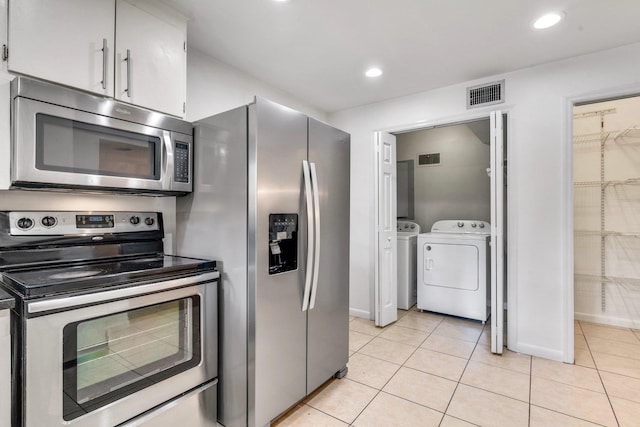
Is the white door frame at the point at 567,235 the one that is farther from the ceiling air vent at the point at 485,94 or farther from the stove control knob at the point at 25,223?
the stove control knob at the point at 25,223

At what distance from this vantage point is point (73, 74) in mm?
1477

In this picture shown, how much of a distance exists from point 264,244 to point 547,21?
7.50 feet

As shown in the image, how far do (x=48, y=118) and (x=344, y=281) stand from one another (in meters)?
1.89

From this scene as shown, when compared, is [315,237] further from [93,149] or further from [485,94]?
[485,94]

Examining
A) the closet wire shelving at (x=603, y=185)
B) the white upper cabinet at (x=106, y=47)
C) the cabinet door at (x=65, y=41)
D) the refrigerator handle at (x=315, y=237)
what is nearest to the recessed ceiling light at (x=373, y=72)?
the refrigerator handle at (x=315, y=237)

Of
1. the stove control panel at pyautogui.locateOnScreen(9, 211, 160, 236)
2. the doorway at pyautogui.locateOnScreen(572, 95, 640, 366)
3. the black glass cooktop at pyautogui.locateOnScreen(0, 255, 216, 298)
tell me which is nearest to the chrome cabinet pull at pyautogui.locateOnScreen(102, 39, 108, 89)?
the stove control panel at pyautogui.locateOnScreen(9, 211, 160, 236)

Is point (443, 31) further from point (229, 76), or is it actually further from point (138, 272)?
point (138, 272)

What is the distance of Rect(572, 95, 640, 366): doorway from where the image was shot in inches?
127

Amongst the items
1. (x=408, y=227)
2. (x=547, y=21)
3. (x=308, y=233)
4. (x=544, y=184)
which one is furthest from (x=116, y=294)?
(x=408, y=227)

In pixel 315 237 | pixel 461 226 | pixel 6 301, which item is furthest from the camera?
pixel 461 226

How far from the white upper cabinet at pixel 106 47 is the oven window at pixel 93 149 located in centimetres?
20

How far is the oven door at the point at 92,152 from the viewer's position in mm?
1319

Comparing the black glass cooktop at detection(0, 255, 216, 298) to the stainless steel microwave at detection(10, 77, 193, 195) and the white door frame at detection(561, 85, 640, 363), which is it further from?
the white door frame at detection(561, 85, 640, 363)

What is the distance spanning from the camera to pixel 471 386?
2.18 meters
